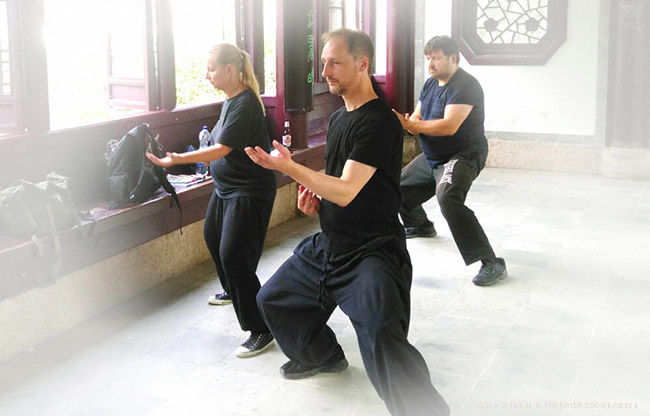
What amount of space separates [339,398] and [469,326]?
1.26 meters

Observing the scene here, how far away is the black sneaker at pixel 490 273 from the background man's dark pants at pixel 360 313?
68.3 inches

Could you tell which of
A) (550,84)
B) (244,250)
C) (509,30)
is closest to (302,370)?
(244,250)

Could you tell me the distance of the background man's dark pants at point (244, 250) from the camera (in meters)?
4.52

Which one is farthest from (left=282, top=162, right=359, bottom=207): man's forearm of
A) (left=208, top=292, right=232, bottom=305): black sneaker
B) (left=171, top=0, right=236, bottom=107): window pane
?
(left=171, top=0, right=236, bottom=107): window pane

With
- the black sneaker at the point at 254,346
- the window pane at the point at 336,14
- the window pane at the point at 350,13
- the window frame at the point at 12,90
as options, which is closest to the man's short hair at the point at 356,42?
the black sneaker at the point at 254,346

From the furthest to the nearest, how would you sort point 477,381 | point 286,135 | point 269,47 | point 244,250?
point 269,47, point 286,135, point 244,250, point 477,381

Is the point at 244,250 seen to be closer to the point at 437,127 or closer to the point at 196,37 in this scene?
the point at 437,127

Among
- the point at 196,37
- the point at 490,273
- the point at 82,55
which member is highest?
the point at 196,37

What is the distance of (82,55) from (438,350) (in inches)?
125

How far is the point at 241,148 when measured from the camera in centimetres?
455

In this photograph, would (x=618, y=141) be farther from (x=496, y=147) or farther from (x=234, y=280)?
(x=234, y=280)

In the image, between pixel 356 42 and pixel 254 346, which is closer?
pixel 356 42

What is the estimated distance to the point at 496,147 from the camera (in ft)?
33.4

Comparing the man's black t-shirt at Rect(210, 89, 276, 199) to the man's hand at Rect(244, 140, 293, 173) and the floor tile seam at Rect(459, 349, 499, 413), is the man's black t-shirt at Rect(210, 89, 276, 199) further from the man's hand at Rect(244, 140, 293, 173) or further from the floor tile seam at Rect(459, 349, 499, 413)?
the floor tile seam at Rect(459, 349, 499, 413)
